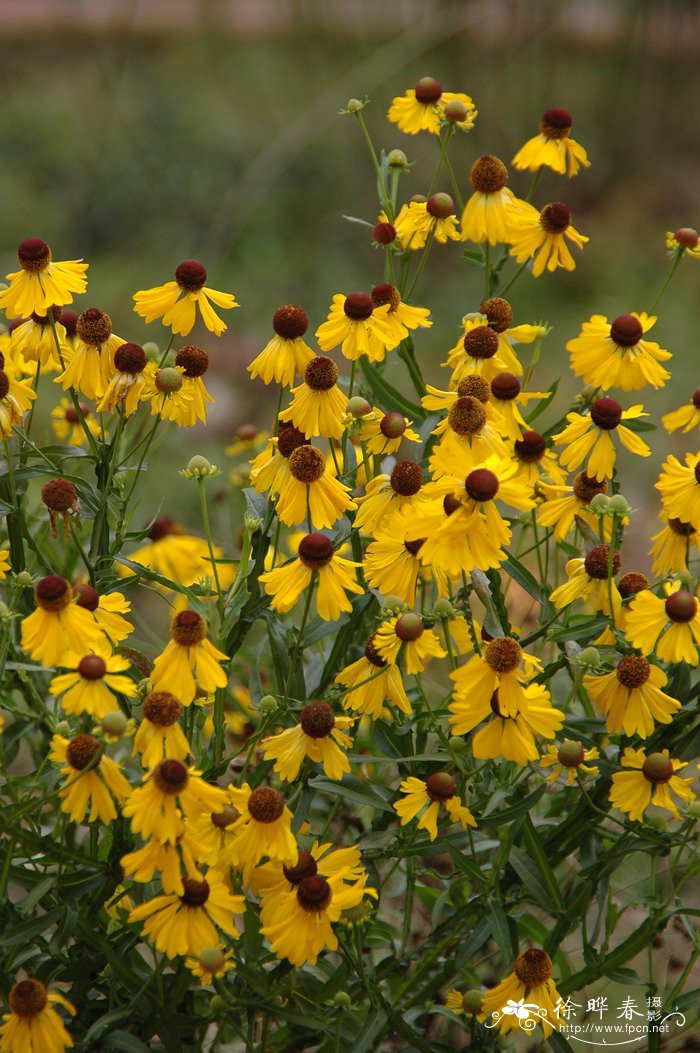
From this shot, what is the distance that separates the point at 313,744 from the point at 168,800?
0.51 feet

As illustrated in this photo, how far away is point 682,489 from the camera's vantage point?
1.06 metres

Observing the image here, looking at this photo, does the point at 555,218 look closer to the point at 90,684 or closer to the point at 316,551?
the point at 316,551

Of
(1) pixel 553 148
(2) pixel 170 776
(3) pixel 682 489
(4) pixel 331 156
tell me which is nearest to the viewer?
(2) pixel 170 776

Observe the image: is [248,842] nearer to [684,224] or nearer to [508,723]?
[508,723]

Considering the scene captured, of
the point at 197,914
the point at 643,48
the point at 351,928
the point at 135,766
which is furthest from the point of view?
the point at 643,48

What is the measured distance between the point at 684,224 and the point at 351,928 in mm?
3612

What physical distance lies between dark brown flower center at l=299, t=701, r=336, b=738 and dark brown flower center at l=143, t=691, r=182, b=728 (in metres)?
0.12

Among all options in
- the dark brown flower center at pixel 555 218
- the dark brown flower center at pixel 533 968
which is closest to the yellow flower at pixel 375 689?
the dark brown flower center at pixel 533 968

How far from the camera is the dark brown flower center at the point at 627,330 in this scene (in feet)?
3.60

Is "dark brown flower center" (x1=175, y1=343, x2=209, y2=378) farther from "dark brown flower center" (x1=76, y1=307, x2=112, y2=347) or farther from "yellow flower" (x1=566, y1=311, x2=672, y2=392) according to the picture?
"yellow flower" (x1=566, y1=311, x2=672, y2=392)

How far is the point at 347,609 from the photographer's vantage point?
0.98 metres

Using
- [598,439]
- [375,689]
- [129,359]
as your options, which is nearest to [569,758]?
[375,689]

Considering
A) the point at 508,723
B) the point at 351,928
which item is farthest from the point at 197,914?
the point at 508,723

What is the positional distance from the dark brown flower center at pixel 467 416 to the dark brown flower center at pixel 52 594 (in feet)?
1.13
